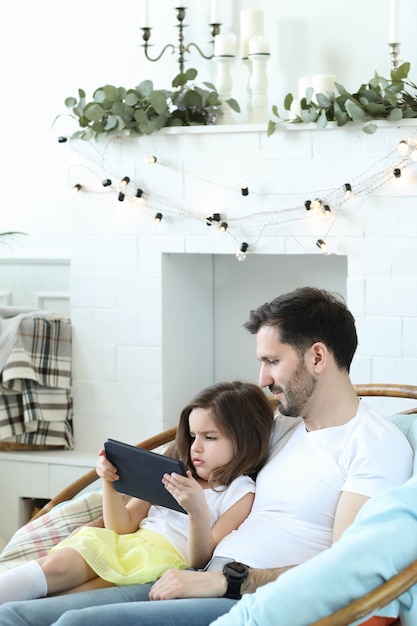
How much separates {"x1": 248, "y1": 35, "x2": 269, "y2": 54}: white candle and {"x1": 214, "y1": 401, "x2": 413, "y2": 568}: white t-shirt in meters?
1.55

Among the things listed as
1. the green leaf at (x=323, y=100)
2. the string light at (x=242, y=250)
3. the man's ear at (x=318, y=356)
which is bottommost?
the man's ear at (x=318, y=356)

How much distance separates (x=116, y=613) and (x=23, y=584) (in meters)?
0.30

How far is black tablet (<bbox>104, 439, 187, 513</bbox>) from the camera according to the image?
7.12 feet

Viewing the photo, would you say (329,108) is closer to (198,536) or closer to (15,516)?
(198,536)

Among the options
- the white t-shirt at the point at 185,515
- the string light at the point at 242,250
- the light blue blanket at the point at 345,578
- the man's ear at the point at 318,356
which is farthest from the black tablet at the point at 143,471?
the string light at the point at 242,250

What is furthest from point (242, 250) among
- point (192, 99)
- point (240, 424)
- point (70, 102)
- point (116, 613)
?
point (116, 613)

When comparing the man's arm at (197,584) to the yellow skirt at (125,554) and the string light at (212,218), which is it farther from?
the string light at (212,218)

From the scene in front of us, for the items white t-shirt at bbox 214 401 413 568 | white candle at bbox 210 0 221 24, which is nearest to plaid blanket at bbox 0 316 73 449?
white candle at bbox 210 0 221 24

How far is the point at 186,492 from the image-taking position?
2.13 m

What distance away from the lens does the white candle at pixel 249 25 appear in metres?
3.42

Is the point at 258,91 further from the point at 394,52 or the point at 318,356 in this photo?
the point at 318,356

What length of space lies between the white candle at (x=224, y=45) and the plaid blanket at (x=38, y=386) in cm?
106

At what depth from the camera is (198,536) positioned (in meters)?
2.18

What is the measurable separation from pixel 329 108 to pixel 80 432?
1428 mm
